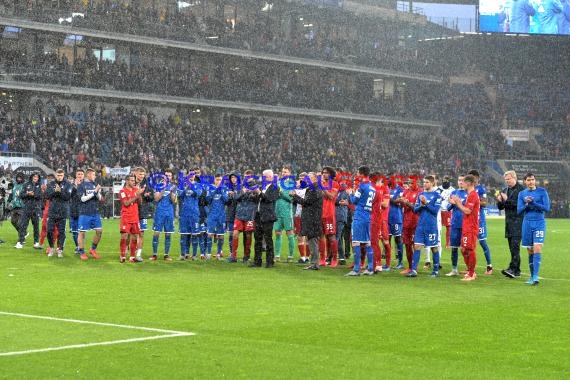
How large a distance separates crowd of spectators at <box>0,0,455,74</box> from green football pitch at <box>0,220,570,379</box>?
39.4 meters

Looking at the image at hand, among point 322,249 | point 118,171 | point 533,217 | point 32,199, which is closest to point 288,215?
point 322,249

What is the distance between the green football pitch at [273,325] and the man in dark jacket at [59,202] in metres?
2.68

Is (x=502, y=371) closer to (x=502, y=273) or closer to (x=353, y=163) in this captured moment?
(x=502, y=273)

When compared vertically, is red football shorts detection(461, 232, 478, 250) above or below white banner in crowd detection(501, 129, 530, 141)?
below

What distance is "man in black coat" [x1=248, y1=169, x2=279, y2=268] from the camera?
21.4 metres

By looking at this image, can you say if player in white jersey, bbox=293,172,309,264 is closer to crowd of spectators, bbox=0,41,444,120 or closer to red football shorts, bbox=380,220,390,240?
red football shorts, bbox=380,220,390,240

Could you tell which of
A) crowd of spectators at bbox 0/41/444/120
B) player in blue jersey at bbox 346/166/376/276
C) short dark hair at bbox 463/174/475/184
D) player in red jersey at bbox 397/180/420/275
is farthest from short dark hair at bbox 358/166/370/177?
crowd of spectators at bbox 0/41/444/120

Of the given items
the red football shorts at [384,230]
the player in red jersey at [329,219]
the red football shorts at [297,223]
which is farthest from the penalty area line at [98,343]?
the red football shorts at [297,223]

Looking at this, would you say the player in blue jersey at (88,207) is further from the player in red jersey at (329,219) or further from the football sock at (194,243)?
the player in red jersey at (329,219)

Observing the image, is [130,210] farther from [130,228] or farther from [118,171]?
[118,171]

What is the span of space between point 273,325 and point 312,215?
841 centimetres

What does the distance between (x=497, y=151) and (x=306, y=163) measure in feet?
59.5

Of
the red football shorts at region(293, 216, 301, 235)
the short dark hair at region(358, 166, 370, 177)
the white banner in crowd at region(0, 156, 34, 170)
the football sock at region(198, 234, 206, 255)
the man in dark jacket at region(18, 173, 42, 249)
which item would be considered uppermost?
the short dark hair at region(358, 166, 370, 177)

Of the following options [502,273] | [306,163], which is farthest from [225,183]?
[306,163]
